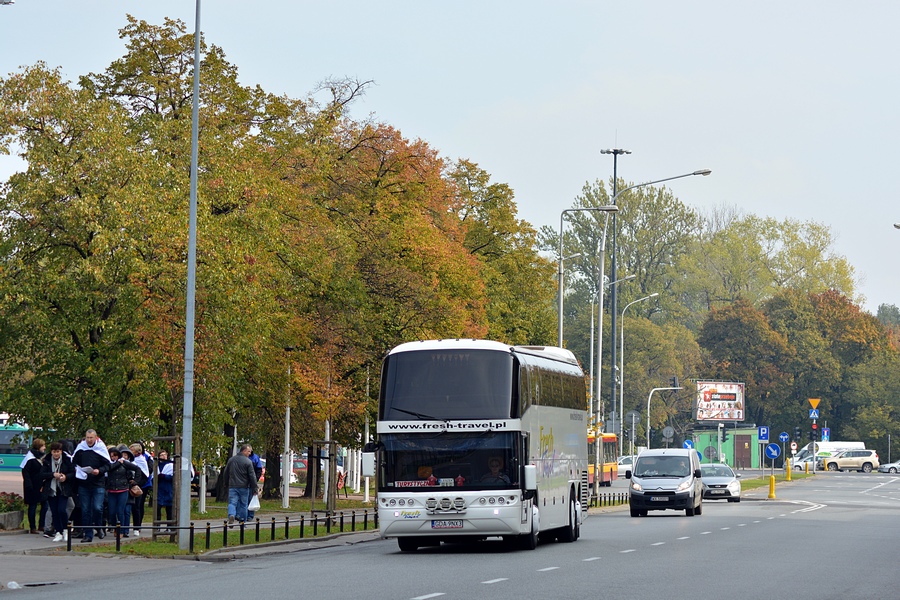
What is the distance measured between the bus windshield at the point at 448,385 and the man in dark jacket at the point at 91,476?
5.14 metres

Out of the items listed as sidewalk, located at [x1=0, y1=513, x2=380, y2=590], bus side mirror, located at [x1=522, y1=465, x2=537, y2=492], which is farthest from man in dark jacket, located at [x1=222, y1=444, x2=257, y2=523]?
bus side mirror, located at [x1=522, y1=465, x2=537, y2=492]

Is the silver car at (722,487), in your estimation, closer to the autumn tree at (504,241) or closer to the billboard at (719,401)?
the autumn tree at (504,241)

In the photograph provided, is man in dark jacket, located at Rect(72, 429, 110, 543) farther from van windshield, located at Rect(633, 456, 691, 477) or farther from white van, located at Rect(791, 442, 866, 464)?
white van, located at Rect(791, 442, 866, 464)

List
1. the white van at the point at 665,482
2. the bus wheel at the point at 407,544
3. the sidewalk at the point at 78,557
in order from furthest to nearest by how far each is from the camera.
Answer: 1. the white van at the point at 665,482
2. the bus wheel at the point at 407,544
3. the sidewalk at the point at 78,557

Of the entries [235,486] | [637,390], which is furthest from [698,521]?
[637,390]

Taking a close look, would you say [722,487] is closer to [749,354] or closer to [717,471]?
[717,471]

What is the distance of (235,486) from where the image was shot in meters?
29.4

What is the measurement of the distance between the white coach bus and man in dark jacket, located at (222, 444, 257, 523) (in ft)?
12.3

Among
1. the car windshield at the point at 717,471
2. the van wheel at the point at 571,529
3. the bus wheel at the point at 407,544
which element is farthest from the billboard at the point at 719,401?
the bus wheel at the point at 407,544

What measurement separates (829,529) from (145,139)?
19.7 m

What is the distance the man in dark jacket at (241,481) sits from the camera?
1142 inches

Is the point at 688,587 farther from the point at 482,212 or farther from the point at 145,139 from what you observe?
the point at 482,212

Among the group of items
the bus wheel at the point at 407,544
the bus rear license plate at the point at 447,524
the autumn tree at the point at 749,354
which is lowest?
the bus wheel at the point at 407,544

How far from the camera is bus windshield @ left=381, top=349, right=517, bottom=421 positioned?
25406 millimetres
